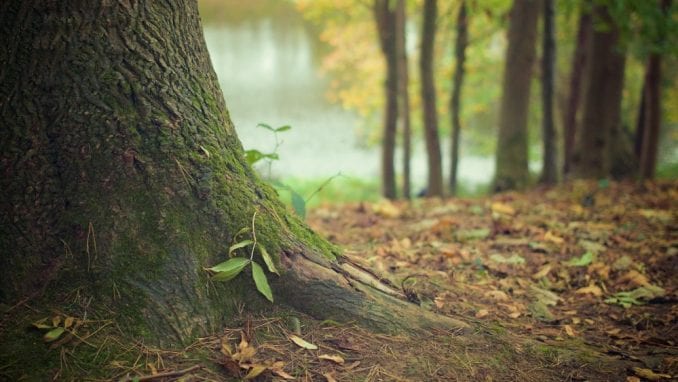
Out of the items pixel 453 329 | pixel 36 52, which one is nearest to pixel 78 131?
pixel 36 52

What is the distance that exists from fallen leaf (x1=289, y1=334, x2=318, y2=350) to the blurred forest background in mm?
933

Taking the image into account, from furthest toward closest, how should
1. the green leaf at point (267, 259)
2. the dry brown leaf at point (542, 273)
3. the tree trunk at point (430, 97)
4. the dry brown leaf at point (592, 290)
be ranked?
the tree trunk at point (430, 97) → the dry brown leaf at point (542, 273) → the dry brown leaf at point (592, 290) → the green leaf at point (267, 259)

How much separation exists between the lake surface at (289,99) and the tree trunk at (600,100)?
41.2 ft

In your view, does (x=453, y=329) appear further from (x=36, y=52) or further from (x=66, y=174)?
(x=36, y=52)

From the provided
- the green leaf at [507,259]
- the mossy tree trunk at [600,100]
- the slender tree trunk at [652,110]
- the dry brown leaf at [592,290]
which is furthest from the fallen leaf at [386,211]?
the slender tree trunk at [652,110]

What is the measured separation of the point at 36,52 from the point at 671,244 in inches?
164

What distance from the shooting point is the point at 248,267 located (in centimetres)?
244

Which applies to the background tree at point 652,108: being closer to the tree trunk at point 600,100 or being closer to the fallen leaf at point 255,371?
the tree trunk at point 600,100

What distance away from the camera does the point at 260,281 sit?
2.38 m

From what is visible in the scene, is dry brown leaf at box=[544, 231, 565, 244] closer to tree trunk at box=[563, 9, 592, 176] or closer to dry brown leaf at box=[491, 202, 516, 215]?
dry brown leaf at box=[491, 202, 516, 215]

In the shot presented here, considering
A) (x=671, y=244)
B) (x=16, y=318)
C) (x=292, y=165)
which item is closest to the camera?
(x=16, y=318)

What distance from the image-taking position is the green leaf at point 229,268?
230cm

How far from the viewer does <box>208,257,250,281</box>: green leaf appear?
2.30 meters

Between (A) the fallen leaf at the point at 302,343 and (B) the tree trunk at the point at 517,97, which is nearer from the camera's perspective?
(A) the fallen leaf at the point at 302,343
